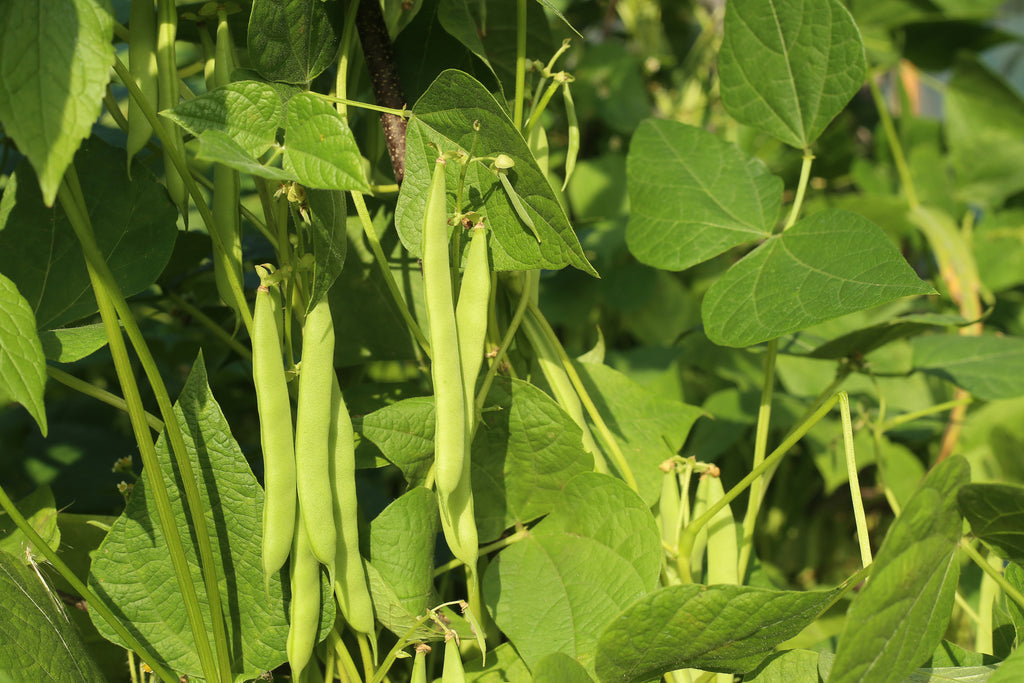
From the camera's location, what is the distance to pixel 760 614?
446mm

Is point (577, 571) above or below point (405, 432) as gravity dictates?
below

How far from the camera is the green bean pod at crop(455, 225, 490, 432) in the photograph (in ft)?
1.61

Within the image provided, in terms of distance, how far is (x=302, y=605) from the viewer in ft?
1.55

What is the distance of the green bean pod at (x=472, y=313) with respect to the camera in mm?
490

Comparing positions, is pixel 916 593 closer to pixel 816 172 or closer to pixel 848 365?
pixel 848 365

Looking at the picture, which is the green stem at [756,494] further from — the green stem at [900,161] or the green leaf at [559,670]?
the green stem at [900,161]

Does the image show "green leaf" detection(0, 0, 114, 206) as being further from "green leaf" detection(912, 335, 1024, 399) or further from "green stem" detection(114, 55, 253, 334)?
"green leaf" detection(912, 335, 1024, 399)

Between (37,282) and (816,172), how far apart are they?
3.92ft

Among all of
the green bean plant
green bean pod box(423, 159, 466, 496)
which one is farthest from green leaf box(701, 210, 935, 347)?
green bean pod box(423, 159, 466, 496)

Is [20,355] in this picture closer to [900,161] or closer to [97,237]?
[97,237]

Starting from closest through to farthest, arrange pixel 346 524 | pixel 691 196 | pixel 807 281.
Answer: pixel 346 524, pixel 807 281, pixel 691 196

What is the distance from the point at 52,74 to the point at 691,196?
489mm

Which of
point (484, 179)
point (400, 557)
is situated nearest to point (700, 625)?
point (400, 557)

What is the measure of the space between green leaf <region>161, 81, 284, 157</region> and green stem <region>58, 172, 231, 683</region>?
9cm
